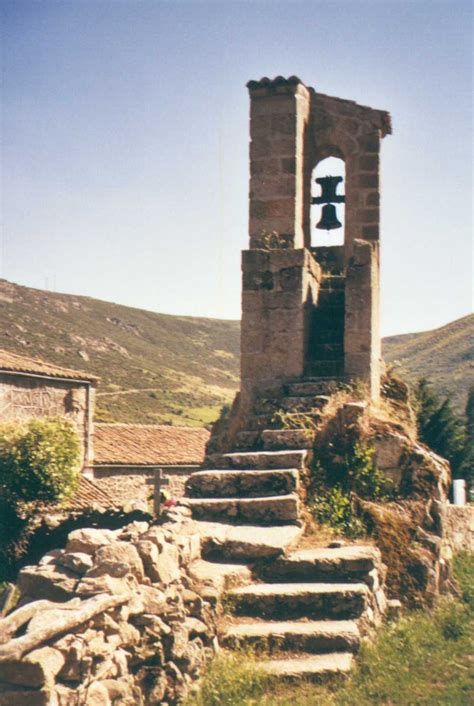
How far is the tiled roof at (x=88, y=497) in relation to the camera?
2166 cm

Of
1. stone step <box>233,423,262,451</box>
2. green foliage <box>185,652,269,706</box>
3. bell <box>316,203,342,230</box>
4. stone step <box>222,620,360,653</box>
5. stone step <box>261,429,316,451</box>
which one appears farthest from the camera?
bell <box>316,203,342,230</box>

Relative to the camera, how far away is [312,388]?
927 centimetres

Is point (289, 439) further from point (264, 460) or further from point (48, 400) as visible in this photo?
point (48, 400)

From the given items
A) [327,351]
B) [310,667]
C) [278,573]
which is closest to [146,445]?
[327,351]

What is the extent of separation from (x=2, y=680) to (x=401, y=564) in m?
4.39

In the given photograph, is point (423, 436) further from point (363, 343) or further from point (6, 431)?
point (363, 343)

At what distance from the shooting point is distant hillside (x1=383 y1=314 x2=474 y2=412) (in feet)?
193

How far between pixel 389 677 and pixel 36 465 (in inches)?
525

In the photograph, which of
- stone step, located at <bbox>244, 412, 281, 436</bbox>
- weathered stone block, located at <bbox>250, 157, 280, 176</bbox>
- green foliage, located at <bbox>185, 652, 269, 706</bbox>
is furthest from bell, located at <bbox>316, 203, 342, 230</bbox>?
green foliage, located at <bbox>185, 652, 269, 706</bbox>

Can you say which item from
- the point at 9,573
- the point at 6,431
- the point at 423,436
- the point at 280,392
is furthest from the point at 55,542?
the point at 423,436

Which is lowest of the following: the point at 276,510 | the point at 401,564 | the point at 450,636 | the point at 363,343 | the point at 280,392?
the point at 450,636

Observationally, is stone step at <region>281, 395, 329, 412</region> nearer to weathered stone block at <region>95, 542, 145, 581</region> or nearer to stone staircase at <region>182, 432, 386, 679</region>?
stone staircase at <region>182, 432, 386, 679</region>

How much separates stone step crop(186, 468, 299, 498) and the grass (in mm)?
1555

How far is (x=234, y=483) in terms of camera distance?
25.5 feet
